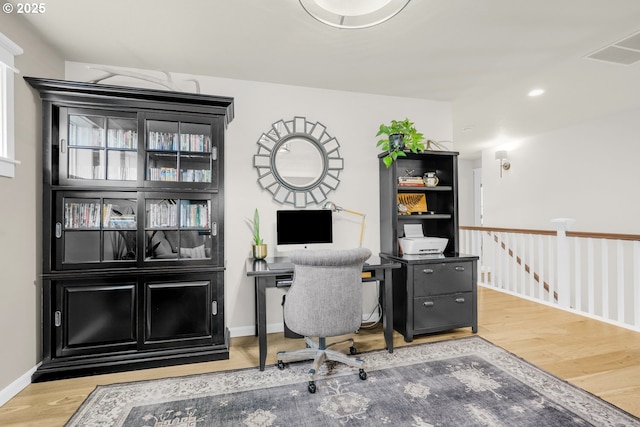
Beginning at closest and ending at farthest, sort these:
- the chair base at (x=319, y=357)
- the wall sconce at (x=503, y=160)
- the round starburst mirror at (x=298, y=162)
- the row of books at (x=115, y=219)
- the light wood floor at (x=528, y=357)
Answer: the light wood floor at (x=528, y=357) → the chair base at (x=319, y=357) → the row of books at (x=115, y=219) → the round starburst mirror at (x=298, y=162) → the wall sconce at (x=503, y=160)

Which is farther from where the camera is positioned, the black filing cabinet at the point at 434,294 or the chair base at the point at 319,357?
the black filing cabinet at the point at 434,294

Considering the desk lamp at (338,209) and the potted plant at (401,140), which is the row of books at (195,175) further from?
the potted plant at (401,140)

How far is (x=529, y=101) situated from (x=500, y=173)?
8.72 ft

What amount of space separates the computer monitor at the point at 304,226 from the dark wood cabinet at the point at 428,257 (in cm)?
70

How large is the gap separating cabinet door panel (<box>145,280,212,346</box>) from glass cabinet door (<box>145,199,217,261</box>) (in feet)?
0.79

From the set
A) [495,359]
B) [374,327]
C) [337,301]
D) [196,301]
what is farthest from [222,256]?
[495,359]

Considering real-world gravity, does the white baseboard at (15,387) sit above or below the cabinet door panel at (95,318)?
below

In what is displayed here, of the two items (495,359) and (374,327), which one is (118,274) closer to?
(374,327)

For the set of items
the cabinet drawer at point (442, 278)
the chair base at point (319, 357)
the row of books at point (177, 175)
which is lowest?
the chair base at point (319, 357)

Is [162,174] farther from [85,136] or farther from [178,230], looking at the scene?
[85,136]

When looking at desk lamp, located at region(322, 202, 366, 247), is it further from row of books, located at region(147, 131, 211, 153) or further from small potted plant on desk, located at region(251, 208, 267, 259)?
row of books, located at region(147, 131, 211, 153)

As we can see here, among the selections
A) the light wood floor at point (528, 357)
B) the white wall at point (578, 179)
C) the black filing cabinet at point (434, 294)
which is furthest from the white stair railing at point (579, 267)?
the black filing cabinet at point (434, 294)

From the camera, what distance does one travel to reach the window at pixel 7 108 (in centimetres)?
200

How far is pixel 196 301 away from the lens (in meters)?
2.57
